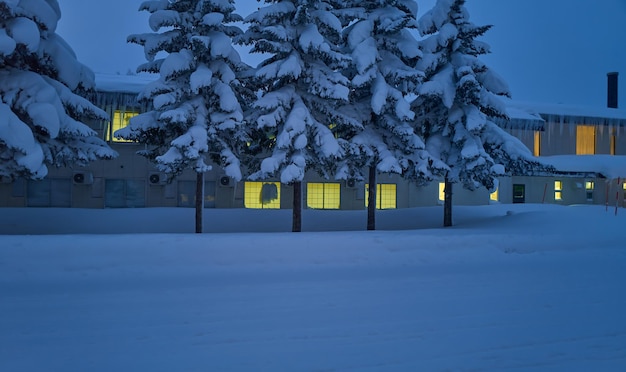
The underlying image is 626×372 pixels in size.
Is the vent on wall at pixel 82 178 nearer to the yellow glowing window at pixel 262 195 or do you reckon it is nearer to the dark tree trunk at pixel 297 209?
the yellow glowing window at pixel 262 195

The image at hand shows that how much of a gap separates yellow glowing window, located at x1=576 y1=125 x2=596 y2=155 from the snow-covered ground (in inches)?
836

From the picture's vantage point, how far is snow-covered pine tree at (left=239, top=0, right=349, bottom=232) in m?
13.6

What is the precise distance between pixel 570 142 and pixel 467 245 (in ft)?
79.6

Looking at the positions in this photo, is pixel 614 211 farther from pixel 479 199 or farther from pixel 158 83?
pixel 158 83

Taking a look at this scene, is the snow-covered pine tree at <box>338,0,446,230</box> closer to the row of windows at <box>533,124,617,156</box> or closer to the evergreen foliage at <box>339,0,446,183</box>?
the evergreen foliage at <box>339,0,446,183</box>

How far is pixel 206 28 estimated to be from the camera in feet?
46.9

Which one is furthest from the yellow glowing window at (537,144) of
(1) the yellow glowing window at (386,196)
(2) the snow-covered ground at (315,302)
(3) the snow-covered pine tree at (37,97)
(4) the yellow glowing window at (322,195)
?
(3) the snow-covered pine tree at (37,97)

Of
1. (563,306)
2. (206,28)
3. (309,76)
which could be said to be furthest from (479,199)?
(563,306)

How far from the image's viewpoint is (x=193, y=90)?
1362 cm

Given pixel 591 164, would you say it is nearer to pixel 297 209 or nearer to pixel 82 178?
pixel 297 209

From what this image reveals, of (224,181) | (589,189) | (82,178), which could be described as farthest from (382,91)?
(589,189)

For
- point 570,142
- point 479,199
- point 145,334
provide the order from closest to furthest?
point 145,334
point 479,199
point 570,142

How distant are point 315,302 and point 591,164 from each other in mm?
28099

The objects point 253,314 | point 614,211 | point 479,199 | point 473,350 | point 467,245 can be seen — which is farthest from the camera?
point 479,199
